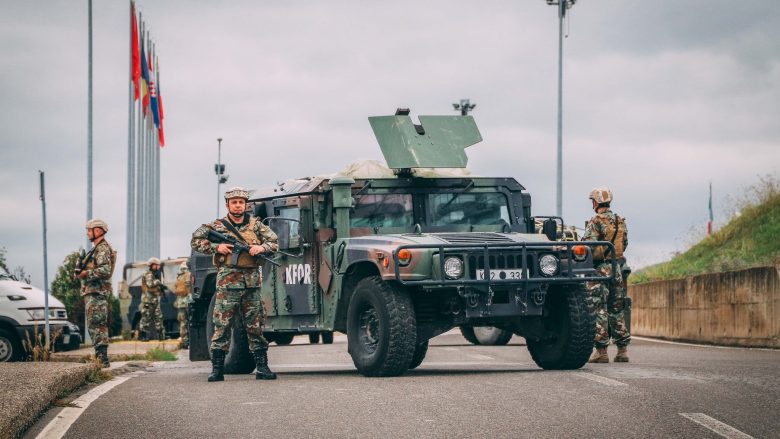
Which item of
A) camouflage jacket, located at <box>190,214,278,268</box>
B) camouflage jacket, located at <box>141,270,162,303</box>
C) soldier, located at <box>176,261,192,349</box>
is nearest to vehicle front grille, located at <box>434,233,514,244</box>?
camouflage jacket, located at <box>190,214,278,268</box>

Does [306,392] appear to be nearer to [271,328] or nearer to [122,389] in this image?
[122,389]

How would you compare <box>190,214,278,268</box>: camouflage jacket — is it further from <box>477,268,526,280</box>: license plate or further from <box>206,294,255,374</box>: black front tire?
<box>477,268,526,280</box>: license plate

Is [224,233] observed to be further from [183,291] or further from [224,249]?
[183,291]

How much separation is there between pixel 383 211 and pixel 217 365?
2488 mm

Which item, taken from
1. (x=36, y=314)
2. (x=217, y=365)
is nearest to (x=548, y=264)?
(x=217, y=365)

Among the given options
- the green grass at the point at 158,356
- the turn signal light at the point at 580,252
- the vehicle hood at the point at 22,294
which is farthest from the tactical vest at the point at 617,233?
the vehicle hood at the point at 22,294

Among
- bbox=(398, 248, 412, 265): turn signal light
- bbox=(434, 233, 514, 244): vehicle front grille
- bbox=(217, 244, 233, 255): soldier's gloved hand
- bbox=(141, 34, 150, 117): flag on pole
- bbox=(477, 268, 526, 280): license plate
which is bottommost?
bbox=(477, 268, 526, 280): license plate

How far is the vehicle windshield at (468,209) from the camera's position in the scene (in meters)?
14.2

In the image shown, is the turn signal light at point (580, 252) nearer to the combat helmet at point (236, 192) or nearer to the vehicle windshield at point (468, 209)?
the vehicle windshield at point (468, 209)

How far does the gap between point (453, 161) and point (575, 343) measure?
2.73 metres

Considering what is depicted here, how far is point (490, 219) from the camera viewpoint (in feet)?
47.5

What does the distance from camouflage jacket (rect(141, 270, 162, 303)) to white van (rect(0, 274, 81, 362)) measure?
11.4 metres

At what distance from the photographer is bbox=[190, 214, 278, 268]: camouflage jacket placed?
42.6 ft

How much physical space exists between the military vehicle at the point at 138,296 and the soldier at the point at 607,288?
1769 cm
